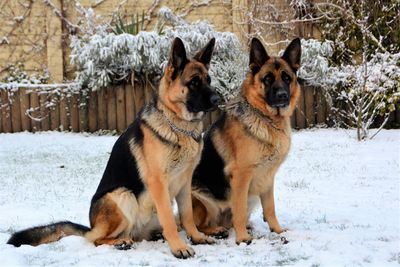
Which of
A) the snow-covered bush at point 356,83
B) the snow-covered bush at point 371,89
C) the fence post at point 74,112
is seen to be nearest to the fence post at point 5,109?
the fence post at point 74,112

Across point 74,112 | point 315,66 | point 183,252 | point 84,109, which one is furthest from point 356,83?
point 183,252

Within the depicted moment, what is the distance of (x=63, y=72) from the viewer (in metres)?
13.6

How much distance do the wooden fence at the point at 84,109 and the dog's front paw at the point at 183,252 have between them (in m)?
7.74

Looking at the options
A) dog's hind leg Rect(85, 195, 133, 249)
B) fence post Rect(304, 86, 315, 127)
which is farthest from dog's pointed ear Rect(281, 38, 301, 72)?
fence post Rect(304, 86, 315, 127)

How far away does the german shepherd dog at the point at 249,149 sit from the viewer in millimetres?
3828

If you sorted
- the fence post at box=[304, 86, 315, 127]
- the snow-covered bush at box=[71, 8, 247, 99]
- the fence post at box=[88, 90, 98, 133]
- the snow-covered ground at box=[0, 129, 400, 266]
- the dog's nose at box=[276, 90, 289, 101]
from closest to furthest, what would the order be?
the snow-covered ground at box=[0, 129, 400, 266] < the dog's nose at box=[276, 90, 289, 101] < the snow-covered bush at box=[71, 8, 247, 99] < the fence post at box=[304, 86, 315, 127] < the fence post at box=[88, 90, 98, 133]

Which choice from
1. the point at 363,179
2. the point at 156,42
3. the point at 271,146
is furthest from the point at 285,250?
the point at 156,42

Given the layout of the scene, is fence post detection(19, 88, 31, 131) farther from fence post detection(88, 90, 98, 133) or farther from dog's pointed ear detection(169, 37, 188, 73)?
dog's pointed ear detection(169, 37, 188, 73)

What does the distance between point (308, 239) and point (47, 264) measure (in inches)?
72.4

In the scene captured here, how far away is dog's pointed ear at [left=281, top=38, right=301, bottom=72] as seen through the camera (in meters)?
4.01

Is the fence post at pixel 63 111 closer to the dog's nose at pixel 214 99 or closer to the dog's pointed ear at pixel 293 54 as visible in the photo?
the dog's pointed ear at pixel 293 54

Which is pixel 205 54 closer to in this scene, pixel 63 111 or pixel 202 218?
pixel 202 218

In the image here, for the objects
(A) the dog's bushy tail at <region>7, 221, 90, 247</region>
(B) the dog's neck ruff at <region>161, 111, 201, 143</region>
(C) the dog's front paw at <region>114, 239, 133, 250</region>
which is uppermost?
(B) the dog's neck ruff at <region>161, 111, 201, 143</region>

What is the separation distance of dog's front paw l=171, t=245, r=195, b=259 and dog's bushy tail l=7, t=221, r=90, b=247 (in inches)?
29.3
